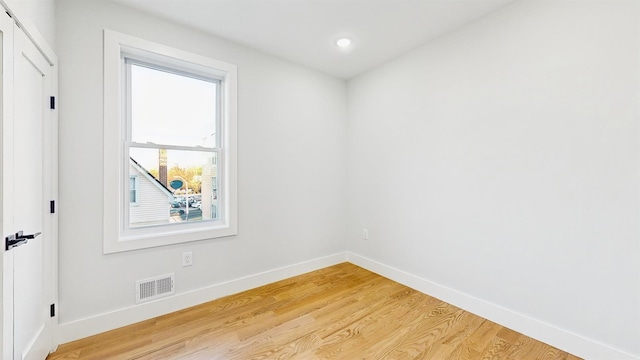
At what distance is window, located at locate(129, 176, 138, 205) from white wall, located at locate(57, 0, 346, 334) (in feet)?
0.78

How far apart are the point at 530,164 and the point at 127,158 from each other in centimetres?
328

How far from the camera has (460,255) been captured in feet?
8.06

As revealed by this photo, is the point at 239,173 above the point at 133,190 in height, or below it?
above

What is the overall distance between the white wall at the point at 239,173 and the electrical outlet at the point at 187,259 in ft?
0.12

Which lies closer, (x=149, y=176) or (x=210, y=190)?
(x=149, y=176)

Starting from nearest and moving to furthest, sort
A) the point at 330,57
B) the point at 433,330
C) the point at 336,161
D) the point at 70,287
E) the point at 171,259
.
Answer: the point at 70,287, the point at 433,330, the point at 171,259, the point at 330,57, the point at 336,161

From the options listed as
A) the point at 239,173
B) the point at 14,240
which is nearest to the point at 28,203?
the point at 14,240

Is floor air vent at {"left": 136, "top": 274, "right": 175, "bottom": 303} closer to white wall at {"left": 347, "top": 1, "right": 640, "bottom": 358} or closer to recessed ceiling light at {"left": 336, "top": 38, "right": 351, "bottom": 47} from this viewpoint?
white wall at {"left": 347, "top": 1, "right": 640, "bottom": 358}

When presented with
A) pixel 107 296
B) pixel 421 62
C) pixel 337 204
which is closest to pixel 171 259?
pixel 107 296

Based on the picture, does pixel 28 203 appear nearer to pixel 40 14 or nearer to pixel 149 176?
pixel 149 176

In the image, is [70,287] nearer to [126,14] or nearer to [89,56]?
[89,56]

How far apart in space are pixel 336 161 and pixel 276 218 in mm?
1172

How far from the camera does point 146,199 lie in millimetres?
2344

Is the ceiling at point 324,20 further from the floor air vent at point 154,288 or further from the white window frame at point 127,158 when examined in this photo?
the floor air vent at point 154,288
